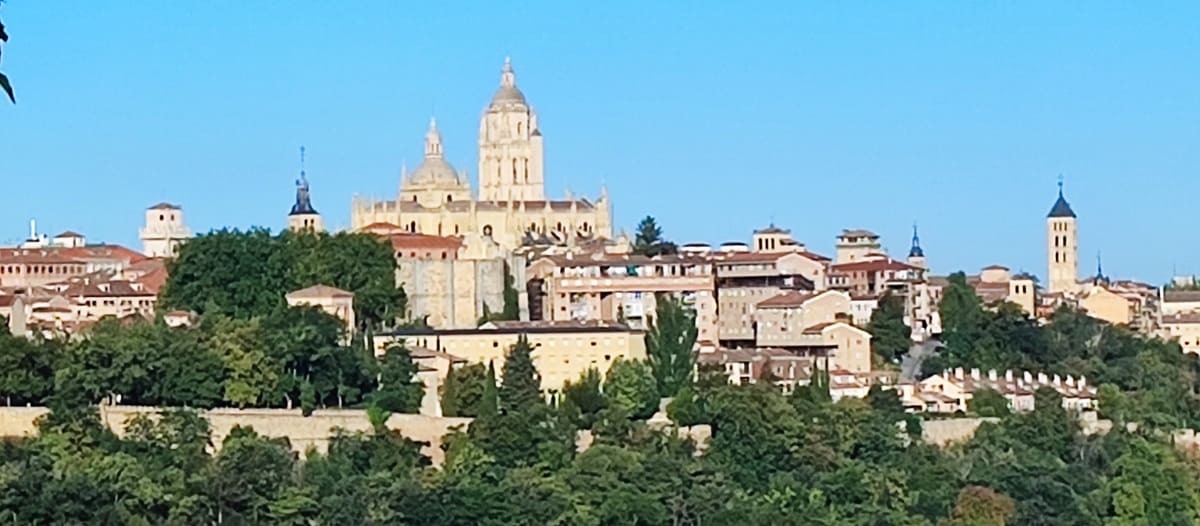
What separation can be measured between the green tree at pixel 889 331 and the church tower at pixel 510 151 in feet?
48.5

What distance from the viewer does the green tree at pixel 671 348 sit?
88.9ft

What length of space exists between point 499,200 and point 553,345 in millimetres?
19133

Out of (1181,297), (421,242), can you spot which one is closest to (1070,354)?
(421,242)

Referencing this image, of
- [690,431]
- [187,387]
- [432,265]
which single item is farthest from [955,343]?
[187,387]

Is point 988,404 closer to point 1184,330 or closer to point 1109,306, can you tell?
point 1109,306

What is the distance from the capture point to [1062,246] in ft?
165

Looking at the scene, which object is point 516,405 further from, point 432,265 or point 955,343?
point 955,343

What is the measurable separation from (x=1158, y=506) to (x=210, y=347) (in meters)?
9.97

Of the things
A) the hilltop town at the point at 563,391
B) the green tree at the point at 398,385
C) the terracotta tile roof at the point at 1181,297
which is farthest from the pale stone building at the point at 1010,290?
the green tree at the point at 398,385

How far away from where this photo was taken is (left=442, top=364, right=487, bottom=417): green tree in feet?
82.8

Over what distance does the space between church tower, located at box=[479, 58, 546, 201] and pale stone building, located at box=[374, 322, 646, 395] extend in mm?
19838

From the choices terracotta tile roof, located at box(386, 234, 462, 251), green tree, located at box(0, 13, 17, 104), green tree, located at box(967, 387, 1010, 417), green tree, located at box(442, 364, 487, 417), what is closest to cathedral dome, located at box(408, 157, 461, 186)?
terracotta tile roof, located at box(386, 234, 462, 251)

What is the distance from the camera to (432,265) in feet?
108

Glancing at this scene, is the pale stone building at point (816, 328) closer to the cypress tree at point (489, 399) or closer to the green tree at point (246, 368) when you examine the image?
the cypress tree at point (489, 399)
